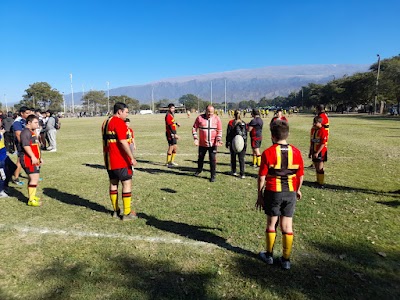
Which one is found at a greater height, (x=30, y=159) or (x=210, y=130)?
(x=210, y=130)

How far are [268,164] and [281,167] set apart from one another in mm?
179

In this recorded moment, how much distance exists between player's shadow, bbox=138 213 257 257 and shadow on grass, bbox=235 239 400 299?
0.32 metres

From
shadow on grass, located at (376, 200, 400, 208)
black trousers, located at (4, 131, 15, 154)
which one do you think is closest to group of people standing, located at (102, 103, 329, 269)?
shadow on grass, located at (376, 200, 400, 208)

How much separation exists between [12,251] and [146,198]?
9.80 feet

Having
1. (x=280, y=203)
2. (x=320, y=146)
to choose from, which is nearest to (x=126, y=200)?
(x=280, y=203)

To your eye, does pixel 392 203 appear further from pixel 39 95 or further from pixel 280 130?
pixel 39 95

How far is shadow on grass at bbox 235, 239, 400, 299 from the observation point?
343 cm

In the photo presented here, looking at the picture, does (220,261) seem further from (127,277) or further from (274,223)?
(127,277)

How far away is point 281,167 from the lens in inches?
149

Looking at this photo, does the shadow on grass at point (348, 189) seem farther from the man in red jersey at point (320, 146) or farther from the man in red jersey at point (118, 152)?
the man in red jersey at point (118, 152)

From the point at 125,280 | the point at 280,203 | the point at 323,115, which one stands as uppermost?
the point at 323,115

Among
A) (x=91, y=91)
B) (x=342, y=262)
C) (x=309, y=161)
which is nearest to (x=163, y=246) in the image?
(x=342, y=262)

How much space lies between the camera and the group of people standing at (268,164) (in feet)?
12.4

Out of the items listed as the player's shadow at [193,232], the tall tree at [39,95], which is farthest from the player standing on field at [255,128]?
the tall tree at [39,95]
